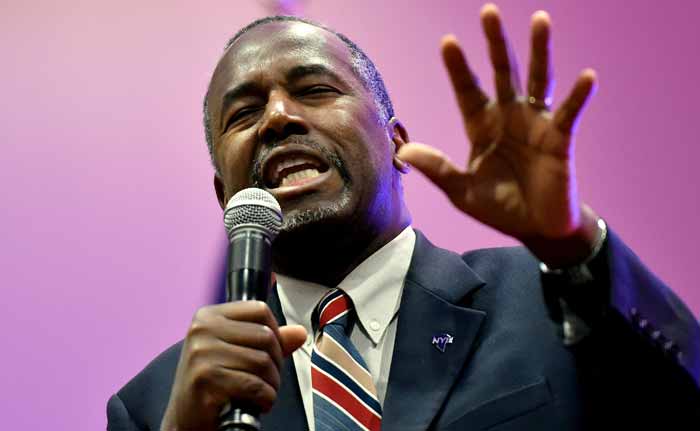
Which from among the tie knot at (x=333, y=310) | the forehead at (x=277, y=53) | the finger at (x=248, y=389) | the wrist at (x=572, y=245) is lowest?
the finger at (x=248, y=389)

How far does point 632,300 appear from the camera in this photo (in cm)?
167

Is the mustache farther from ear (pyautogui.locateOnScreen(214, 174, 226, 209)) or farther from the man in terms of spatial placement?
ear (pyautogui.locateOnScreen(214, 174, 226, 209))

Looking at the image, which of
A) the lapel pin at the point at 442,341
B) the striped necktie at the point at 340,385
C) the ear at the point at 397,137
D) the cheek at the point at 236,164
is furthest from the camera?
the ear at the point at 397,137

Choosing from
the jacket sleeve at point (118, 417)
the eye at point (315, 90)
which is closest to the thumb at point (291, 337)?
the jacket sleeve at point (118, 417)

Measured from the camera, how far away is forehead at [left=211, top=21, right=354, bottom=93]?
2.56 metres

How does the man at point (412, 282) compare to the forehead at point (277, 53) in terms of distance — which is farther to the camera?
the forehead at point (277, 53)

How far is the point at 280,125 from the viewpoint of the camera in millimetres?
2365

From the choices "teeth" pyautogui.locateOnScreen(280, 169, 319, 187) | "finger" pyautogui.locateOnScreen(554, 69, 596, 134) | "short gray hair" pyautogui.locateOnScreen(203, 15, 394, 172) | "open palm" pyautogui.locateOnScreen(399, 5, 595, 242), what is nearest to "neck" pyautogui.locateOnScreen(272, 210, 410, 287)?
"teeth" pyautogui.locateOnScreen(280, 169, 319, 187)

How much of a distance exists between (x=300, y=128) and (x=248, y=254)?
0.83 metres

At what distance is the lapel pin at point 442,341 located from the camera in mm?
2070

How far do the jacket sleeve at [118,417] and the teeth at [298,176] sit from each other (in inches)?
25.8

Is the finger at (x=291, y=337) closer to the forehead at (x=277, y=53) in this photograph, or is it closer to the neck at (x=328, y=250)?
the neck at (x=328, y=250)

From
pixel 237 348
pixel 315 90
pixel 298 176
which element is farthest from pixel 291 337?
pixel 315 90

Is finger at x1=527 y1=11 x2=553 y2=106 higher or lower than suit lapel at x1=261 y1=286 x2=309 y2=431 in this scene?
higher
